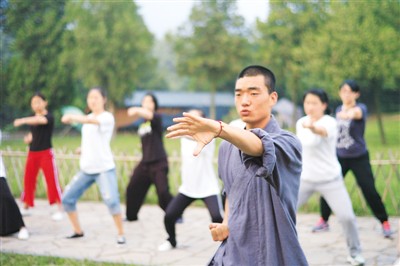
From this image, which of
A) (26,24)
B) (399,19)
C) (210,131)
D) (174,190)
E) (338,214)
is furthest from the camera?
(399,19)

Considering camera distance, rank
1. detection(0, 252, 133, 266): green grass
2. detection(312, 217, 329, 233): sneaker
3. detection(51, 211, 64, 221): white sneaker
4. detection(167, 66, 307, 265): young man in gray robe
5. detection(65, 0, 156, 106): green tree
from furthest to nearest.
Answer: detection(65, 0, 156, 106): green tree < detection(51, 211, 64, 221): white sneaker < detection(312, 217, 329, 233): sneaker < detection(0, 252, 133, 266): green grass < detection(167, 66, 307, 265): young man in gray robe

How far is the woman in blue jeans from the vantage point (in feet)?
17.4

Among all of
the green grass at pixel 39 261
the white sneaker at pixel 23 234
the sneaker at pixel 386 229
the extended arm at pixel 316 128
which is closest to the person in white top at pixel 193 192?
the green grass at pixel 39 261

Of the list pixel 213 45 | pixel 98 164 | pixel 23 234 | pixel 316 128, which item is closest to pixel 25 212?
pixel 23 234

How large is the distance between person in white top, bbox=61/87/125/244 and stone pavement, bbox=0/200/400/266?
402 millimetres

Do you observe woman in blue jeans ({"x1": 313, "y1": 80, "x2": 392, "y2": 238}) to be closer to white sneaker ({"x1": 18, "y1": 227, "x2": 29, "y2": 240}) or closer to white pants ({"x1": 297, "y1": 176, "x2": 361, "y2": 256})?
white pants ({"x1": 297, "y1": 176, "x2": 361, "y2": 256})

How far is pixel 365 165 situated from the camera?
5387 mm

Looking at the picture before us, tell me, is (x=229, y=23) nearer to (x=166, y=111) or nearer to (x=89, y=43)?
(x=166, y=111)

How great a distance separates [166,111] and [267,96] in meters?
38.8

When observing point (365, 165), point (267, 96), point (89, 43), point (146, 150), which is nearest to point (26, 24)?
point (146, 150)

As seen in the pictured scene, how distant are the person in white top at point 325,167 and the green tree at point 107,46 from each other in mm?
28410

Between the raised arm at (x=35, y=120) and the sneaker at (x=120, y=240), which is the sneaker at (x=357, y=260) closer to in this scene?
the sneaker at (x=120, y=240)

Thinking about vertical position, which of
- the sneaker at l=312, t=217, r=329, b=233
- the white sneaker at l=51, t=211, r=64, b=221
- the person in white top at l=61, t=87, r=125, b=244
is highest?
the person in white top at l=61, t=87, r=125, b=244

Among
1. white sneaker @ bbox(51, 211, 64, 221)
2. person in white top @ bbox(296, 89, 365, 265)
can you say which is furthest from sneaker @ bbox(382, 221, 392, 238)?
white sneaker @ bbox(51, 211, 64, 221)
